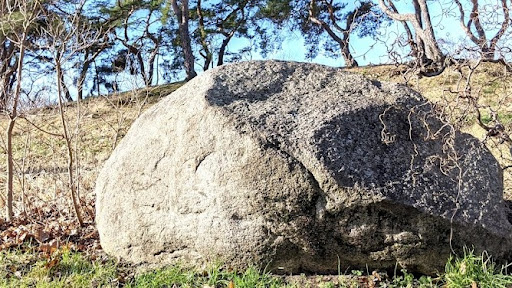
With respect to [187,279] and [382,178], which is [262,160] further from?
[187,279]

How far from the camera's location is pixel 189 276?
3.39 meters

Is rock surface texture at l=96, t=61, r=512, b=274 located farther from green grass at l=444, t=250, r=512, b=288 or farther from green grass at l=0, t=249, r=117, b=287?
green grass at l=0, t=249, r=117, b=287

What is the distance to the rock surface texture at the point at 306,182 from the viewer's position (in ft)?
10.2

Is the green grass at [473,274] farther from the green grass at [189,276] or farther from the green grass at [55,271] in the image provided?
the green grass at [55,271]

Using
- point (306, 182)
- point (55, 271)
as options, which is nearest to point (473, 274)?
point (306, 182)

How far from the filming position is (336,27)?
17453mm

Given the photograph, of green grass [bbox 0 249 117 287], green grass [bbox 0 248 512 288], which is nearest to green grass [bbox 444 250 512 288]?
green grass [bbox 0 248 512 288]

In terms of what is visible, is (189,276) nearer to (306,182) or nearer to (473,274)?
(306,182)

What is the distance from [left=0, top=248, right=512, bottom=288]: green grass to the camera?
3162 mm

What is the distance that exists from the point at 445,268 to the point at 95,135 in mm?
8926

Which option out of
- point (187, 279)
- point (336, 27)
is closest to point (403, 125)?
point (187, 279)

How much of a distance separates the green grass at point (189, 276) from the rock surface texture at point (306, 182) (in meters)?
0.08

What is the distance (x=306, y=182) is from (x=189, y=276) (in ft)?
3.36

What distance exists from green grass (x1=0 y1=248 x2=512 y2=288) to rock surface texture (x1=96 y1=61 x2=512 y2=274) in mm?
83
